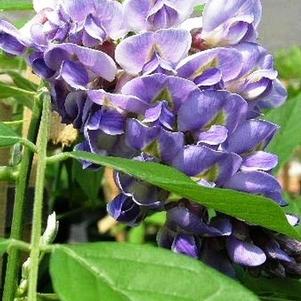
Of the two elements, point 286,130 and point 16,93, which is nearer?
point 16,93

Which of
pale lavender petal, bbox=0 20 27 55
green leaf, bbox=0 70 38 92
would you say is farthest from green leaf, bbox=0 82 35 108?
pale lavender petal, bbox=0 20 27 55

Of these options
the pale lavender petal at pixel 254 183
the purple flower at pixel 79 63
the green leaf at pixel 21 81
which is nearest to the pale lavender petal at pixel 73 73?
the purple flower at pixel 79 63

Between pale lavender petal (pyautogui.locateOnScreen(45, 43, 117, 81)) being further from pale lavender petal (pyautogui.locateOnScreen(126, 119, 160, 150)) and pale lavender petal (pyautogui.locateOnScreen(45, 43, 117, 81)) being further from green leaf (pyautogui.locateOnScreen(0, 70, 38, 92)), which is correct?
green leaf (pyautogui.locateOnScreen(0, 70, 38, 92))

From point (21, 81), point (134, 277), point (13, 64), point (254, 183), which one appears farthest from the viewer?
point (13, 64)

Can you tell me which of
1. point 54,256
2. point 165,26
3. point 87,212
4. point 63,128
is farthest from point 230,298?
point 87,212

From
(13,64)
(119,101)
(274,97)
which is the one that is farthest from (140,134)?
(13,64)

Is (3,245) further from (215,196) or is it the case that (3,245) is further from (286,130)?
(286,130)

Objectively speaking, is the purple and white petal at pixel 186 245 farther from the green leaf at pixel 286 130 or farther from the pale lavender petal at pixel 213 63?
the green leaf at pixel 286 130
